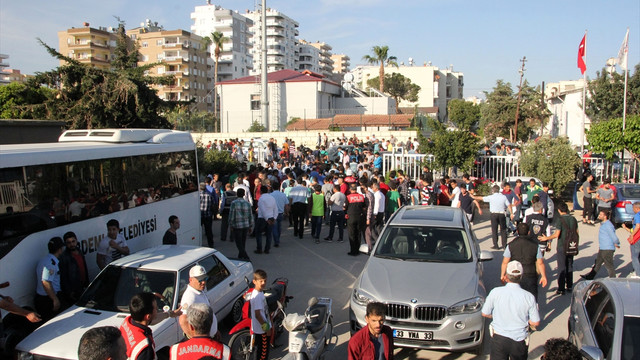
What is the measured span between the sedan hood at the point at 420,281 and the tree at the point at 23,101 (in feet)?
58.4

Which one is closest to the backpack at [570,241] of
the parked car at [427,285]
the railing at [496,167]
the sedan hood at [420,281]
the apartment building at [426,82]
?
the parked car at [427,285]

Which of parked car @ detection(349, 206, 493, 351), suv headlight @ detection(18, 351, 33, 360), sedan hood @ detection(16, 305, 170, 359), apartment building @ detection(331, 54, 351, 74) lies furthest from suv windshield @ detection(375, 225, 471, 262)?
apartment building @ detection(331, 54, 351, 74)

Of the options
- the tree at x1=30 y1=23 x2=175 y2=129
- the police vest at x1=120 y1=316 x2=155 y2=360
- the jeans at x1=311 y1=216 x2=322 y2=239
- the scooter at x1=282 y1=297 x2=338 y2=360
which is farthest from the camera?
the tree at x1=30 y1=23 x2=175 y2=129

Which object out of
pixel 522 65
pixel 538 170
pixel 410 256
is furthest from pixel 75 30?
pixel 410 256

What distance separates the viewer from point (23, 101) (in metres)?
28.7

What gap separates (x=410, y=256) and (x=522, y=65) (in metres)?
40.8

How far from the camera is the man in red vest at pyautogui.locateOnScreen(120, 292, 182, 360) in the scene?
4.28 m

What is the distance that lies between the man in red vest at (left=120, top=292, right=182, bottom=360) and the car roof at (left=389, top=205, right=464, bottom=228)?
474cm

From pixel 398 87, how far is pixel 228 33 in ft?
143

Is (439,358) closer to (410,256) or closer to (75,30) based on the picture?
(410,256)

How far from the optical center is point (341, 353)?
6.81m

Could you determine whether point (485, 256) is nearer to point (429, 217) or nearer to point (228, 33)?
point (429, 217)

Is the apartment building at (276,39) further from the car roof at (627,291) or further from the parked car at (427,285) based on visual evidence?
the car roof at (627,291)

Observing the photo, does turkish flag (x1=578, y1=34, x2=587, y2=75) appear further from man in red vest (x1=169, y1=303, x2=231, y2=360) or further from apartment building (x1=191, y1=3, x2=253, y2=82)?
apartment building (x1=191, y1=3, x2=253, y2=82)
